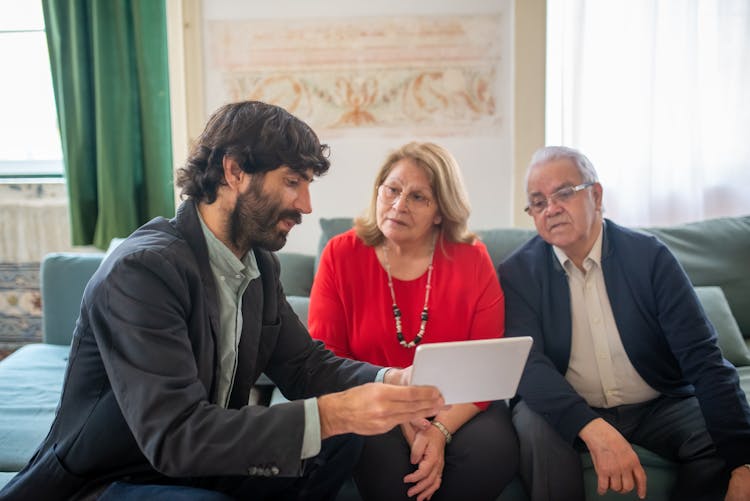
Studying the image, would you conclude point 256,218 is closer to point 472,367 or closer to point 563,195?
point 472,367

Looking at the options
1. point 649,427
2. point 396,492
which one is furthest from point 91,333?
point 649,427

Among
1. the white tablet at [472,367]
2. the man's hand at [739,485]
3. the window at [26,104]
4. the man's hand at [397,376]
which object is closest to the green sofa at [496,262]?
the man's hand at [739,485]

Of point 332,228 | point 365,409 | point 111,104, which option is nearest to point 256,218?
point 365,409

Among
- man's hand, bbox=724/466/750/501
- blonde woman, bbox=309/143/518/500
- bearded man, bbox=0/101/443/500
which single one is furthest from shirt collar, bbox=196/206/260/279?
man's hand, bbox=724/466/750/501

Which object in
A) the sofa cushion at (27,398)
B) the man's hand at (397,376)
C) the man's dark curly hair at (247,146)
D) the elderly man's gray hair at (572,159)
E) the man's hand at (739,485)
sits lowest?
the man's hand at (739,485)

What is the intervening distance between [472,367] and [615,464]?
0.52 metres

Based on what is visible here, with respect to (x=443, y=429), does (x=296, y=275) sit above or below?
above

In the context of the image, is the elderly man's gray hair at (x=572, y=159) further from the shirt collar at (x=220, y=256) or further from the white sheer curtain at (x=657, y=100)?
the white sheer curtain at (x=657, y=100)

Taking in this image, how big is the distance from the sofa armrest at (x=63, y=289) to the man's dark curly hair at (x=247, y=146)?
1304 millimetres

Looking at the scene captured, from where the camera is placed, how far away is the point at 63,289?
2473 millimetres

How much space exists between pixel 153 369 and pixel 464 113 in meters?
2.08

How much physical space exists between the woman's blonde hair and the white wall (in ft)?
2.88

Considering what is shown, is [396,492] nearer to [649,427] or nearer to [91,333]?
[649,427]

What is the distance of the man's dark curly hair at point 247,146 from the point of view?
4.33 ft
